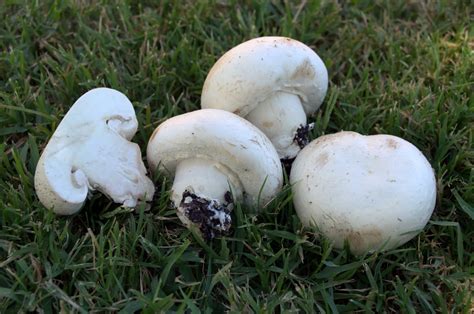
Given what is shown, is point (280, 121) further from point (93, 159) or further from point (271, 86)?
point (93, 159)

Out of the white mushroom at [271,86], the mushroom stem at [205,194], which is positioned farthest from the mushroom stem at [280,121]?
the mushroom stem at [205,194]

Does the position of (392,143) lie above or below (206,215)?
above

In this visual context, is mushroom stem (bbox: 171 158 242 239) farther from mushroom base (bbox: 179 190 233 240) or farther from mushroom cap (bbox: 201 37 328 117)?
mushroom cap (bbox: 201 37 328 117)

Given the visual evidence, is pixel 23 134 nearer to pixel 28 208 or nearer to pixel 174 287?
pixel 28 208

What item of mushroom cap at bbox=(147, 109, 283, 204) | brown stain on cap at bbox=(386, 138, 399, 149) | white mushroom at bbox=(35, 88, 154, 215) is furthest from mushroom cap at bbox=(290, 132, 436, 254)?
white mushroom at bbox=(35, 88, 154, 215)

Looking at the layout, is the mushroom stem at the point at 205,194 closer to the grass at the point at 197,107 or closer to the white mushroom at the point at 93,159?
the grass at the point at 197,107

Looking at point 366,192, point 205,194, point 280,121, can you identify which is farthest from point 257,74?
point 366,192
